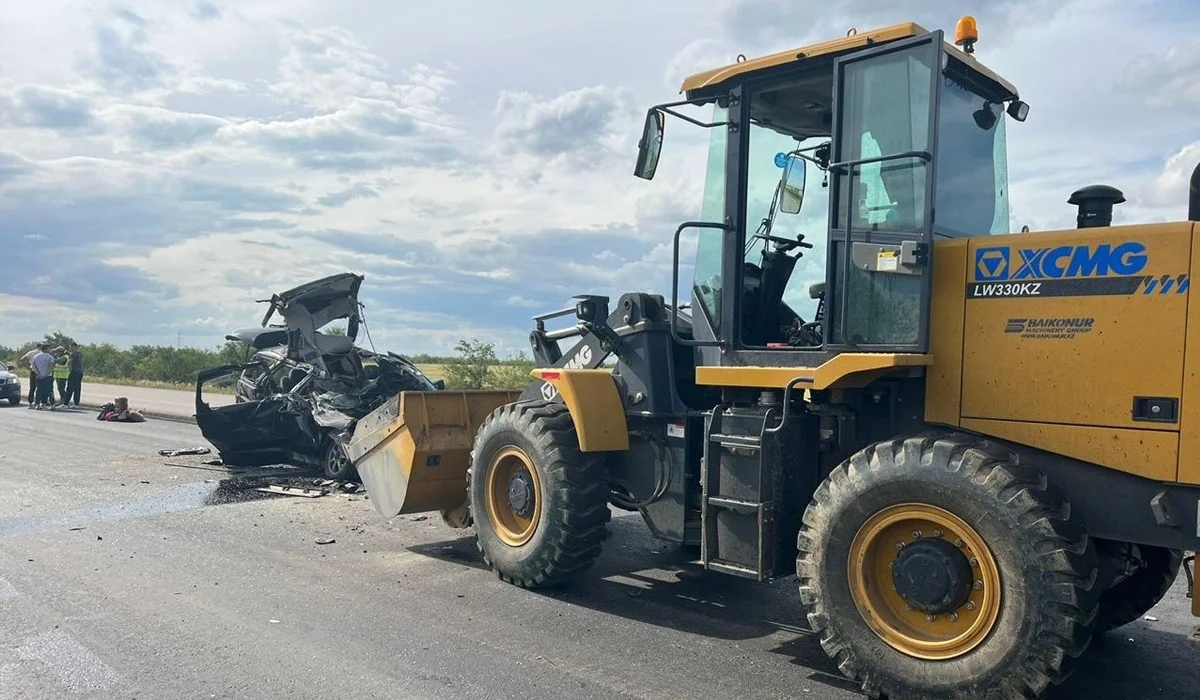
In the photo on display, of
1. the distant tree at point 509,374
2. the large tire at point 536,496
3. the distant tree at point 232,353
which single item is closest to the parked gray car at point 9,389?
the distant tree at point 232,353

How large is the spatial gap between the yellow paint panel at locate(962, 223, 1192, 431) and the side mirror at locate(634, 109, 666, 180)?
6.68ft

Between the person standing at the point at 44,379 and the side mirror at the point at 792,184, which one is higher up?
the side mirror at the point at 792,184

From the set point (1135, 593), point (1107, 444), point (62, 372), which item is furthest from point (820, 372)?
point (62, 372)

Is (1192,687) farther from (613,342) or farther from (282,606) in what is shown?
(282,606)

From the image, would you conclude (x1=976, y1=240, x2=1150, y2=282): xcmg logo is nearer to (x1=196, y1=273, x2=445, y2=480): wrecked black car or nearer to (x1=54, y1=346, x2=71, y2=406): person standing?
(x1=196, y1=273, x2=445, y2=480): wrecked black car

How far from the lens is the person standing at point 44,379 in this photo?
23.8 meters

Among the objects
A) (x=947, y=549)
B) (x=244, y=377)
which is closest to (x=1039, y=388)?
(x=947, y=549)

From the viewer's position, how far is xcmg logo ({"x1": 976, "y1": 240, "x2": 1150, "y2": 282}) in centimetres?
414

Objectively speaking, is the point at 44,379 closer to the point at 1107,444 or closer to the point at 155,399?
the point at 155,399

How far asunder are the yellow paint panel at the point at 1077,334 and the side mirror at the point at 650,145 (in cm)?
204

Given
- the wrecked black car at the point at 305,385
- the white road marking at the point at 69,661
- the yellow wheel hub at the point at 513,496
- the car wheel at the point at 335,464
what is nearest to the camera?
the white road marking at the point at 69,661

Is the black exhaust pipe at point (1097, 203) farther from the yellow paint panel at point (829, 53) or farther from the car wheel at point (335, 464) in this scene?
the car wheel at point (335, 464)

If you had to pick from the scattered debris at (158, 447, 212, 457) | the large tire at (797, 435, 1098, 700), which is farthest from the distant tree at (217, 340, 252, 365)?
the large tire at (797, 435, 1098, 700)

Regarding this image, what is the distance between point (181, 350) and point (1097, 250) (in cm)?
4421
